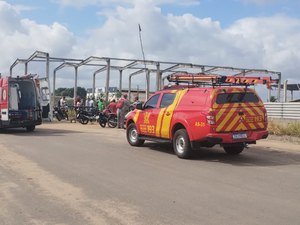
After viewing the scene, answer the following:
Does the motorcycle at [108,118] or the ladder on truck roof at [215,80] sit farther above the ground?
the ladder on truck roof at [215,80]

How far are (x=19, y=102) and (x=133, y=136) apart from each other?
766 cm

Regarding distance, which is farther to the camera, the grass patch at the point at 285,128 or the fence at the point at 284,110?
the fence at the point at 284,110

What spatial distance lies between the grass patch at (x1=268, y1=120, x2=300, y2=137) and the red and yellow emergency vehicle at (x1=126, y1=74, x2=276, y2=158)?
5497 millimetres

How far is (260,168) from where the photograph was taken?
11.3 m

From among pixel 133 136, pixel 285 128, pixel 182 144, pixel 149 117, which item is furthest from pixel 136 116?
pixel 285 128

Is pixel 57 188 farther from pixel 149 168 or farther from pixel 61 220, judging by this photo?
pixel 149 168

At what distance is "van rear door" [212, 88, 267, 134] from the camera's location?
12195 millimetres

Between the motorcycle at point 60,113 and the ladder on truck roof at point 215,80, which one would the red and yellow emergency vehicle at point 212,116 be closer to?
the ladder on truck roof at point 215,80

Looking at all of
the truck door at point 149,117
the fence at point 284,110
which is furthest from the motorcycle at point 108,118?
the truck door at point 149,117

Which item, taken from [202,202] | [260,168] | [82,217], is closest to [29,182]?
[82,217]

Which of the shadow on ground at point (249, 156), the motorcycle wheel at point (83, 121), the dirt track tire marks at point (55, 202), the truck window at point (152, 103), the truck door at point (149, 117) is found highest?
the truck window at point (152, 103)

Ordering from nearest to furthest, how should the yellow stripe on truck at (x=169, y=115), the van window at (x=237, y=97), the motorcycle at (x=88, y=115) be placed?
1. the van window at (x=237, y=97)
2. the yellow stripe on truck at (x=169, y=115)
3. the motorcycle at (x=88, y=115)

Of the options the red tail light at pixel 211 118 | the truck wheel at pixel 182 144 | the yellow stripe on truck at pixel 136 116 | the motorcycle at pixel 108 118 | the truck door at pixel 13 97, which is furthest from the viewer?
the motorcycle at pixel 108 118

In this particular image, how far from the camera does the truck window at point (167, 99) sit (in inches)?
542
